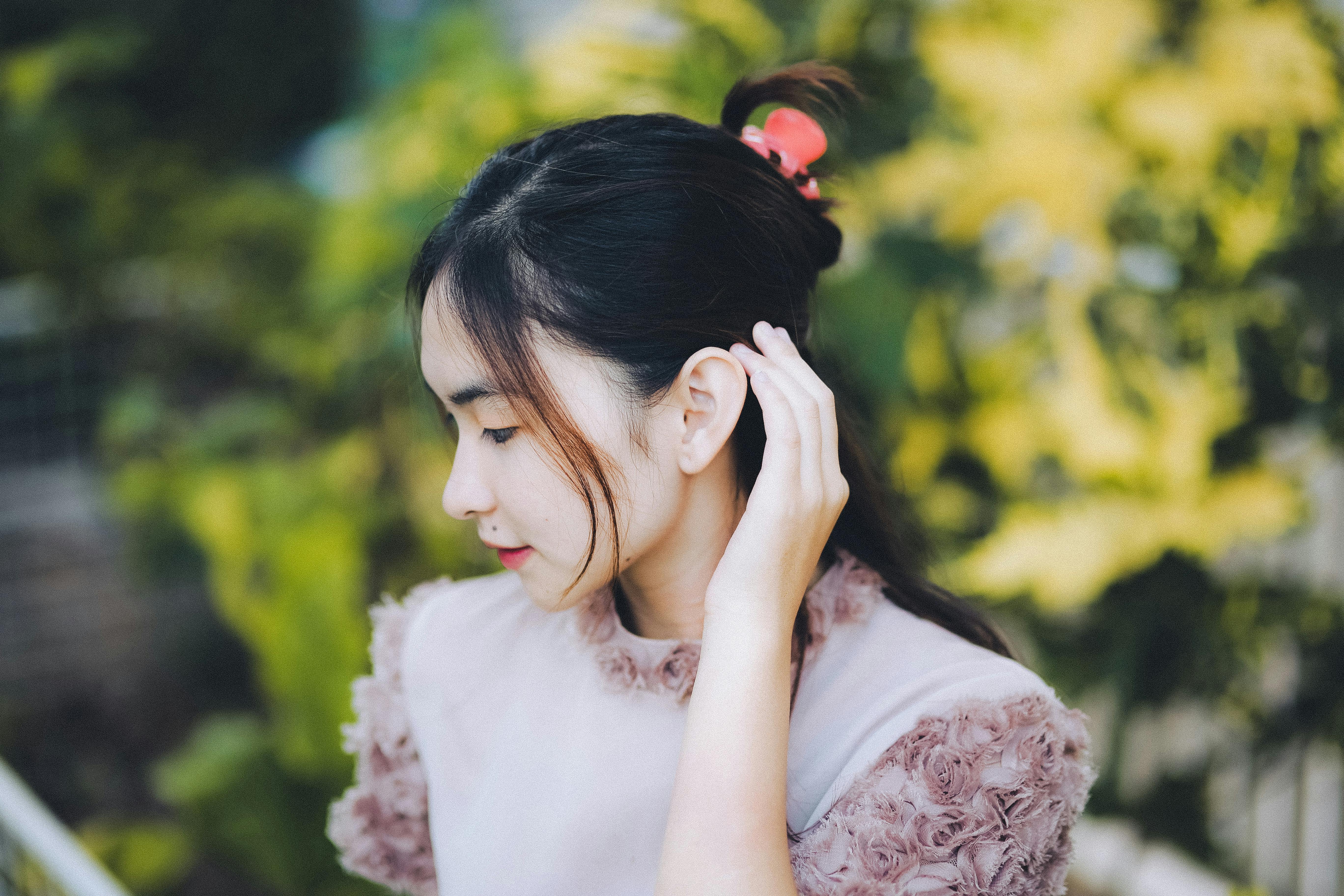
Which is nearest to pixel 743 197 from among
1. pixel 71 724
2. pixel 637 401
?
pixel 637 401

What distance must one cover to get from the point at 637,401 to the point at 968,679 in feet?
1.24

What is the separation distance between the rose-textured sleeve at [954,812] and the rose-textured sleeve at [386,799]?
18.8 inches

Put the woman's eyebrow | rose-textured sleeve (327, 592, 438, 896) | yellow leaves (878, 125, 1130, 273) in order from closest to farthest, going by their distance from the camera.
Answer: the woman's eyebrow, rose-textured sleeve (327, 592, 438, 896), yellow leaves (878, 125, 1130, 273)

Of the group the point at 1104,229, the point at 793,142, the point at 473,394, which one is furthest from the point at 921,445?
the point at 473,394

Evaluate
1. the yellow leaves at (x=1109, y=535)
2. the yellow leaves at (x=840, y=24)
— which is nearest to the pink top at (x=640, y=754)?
the yellow leaves at (x=1109, y=535)

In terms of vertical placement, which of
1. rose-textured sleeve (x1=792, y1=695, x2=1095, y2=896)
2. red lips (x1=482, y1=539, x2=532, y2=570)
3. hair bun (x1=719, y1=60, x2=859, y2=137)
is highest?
hair bun (x1=719, y1=60, x2=859, y2=137)

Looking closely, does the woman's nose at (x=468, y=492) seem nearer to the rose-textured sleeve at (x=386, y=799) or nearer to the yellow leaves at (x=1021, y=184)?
the rose-textured sleeve at (x=386, y=799)

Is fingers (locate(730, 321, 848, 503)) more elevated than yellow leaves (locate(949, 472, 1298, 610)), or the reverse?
yellow leaves (locate(949, 472, 1298, 610))

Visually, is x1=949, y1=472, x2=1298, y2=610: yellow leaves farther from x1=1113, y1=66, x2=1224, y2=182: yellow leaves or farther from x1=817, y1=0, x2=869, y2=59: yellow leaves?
x1=817, y1=0, x2=869, y2=59: yellow leaves

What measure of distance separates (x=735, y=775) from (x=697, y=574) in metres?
0.25

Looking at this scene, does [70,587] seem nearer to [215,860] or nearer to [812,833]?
[215,860]

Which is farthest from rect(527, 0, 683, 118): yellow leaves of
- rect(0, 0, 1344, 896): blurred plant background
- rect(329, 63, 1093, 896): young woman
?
rect(329, 63, 1093, 896): young woman

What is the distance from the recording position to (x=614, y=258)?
832mm

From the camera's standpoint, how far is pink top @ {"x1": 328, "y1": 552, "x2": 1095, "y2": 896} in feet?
2.60
